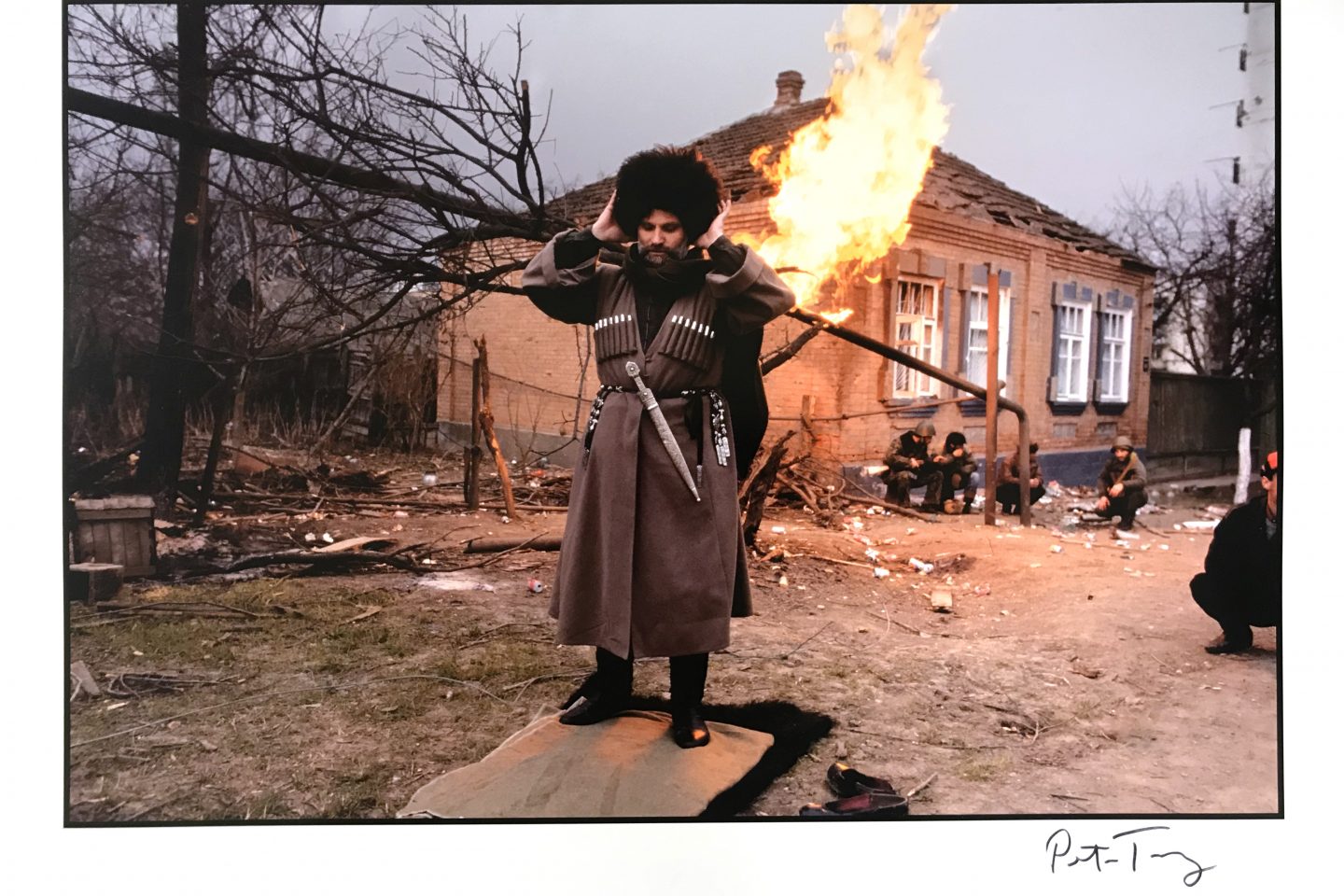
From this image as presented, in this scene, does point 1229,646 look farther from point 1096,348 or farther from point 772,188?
point 772,188

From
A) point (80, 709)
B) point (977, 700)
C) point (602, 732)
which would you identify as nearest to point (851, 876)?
point (977, 700)

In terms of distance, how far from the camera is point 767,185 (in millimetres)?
3111

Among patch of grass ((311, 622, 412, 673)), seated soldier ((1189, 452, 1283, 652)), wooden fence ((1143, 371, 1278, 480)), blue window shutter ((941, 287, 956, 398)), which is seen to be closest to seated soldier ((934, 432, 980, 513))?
blue window shutter ((941, 287, 956, 398))

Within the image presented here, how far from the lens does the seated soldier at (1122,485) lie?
10.8ft

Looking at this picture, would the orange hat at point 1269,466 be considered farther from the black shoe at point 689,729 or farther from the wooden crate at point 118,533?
the wooden crate at point 118,533

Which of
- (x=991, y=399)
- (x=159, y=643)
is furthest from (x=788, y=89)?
(x=159, y=643)

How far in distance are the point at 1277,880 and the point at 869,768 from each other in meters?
1.62

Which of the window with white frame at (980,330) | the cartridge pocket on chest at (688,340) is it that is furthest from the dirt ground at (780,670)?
the cartridge pocket on chest at (688,340)

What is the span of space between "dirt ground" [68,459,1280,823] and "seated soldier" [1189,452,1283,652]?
2.2 inches

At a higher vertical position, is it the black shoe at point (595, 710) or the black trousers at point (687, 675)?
the black trousers at point (687, 675)

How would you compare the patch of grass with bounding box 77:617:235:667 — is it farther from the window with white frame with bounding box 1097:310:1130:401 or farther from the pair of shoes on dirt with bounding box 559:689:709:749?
the window with white frame with bounding box 1097:310:1130:401

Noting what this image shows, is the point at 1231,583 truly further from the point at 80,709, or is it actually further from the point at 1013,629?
the point at 80,709

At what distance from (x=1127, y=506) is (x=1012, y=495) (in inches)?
18.1

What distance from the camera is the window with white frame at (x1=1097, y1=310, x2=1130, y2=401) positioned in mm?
3379
